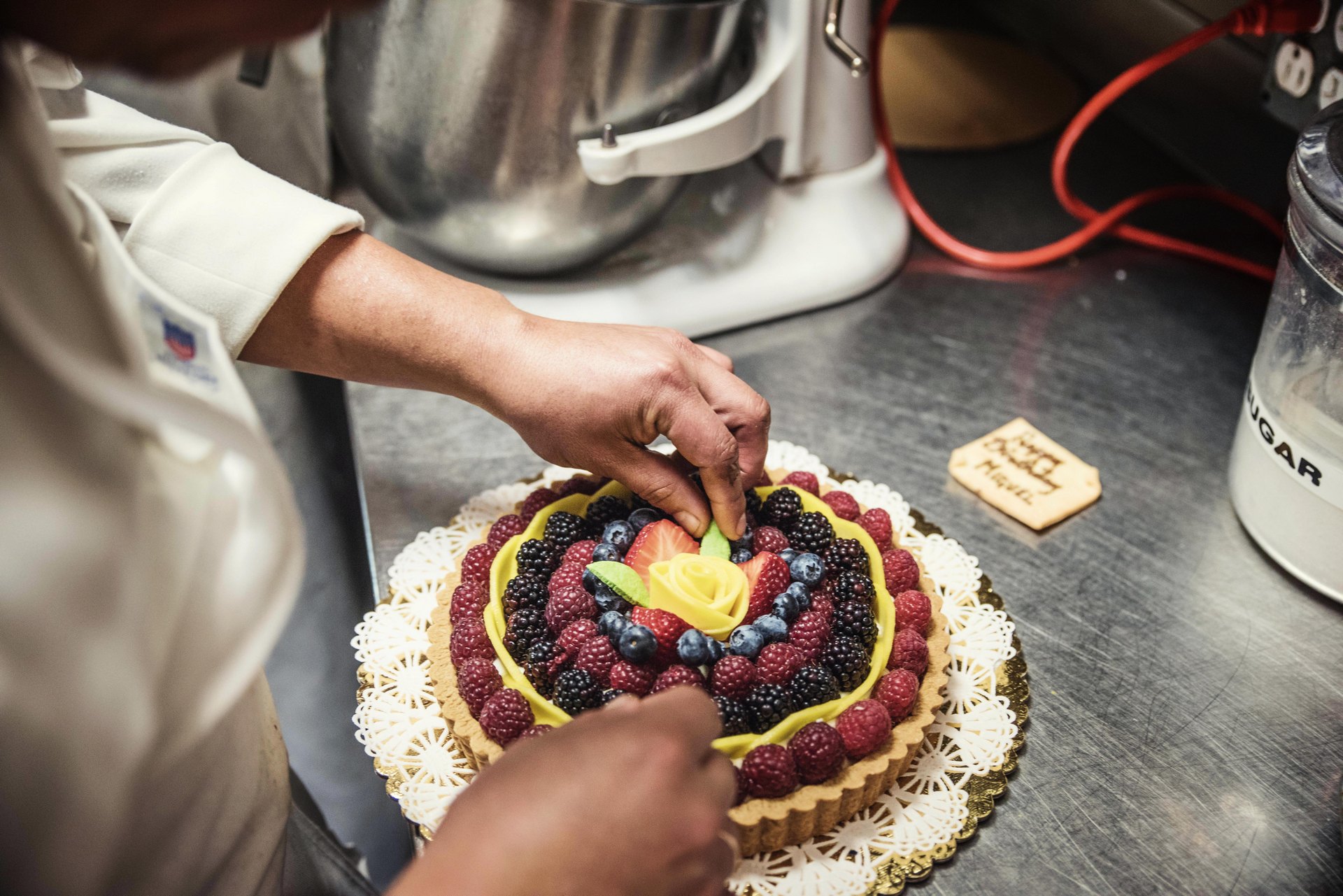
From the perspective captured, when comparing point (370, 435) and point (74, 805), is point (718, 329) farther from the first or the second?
point (74, 805)

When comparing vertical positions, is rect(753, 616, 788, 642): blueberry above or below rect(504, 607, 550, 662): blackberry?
above

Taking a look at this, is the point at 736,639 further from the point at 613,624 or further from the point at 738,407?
the point at 738,407

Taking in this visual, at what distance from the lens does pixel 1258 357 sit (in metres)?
1.12

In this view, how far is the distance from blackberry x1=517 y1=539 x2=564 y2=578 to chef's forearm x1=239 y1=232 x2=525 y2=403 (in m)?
0.17

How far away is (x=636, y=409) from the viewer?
1.00 meters

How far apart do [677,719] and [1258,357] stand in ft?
2.71

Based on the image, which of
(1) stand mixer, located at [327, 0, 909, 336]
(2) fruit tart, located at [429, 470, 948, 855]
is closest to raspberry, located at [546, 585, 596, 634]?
(2) fruit tart, located at [429, 470, 948, 855]

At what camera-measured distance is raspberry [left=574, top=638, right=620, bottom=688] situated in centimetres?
91

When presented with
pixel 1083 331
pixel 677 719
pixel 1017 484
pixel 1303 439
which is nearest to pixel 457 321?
pixel 677 719

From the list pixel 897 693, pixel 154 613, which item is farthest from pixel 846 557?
pixel 154 613

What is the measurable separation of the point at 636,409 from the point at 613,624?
213mm

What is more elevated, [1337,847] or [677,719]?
[677,719]

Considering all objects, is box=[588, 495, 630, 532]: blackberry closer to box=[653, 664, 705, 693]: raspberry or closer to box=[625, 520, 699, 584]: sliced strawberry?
box=[625, 520, 699, 584]: sliced strawberry

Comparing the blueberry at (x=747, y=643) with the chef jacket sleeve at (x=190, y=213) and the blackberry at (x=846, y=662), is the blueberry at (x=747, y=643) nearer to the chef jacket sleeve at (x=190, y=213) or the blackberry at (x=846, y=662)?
the blackberry at (x=846, y=662)
